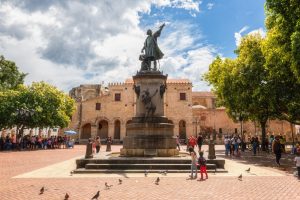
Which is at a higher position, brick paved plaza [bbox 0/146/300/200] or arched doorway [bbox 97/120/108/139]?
arched doorway [bbox 97/120/108/139]

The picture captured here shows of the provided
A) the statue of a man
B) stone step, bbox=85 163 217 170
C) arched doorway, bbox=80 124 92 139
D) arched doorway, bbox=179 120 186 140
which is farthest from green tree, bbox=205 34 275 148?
arched doorway, bbox=80 124 92 139

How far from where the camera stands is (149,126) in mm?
14570

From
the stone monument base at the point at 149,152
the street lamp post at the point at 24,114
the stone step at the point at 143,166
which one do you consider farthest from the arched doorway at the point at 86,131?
the stone step at the point at 143,166

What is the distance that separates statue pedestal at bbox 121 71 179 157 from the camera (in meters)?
14.2

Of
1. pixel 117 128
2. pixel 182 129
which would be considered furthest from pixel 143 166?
pixel 117 128

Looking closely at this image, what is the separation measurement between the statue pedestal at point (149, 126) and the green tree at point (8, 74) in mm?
34674

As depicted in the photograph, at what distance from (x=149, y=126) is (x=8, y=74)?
122 feet

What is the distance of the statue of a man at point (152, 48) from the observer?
1664cm

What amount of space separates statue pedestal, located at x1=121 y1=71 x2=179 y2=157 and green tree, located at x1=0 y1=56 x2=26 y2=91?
34674 millimetres

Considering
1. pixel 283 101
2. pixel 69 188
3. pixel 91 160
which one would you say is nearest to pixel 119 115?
pixel 283 101

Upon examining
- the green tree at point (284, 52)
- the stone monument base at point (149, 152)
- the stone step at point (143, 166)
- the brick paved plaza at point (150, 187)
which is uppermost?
the green tree at point (284, 52)

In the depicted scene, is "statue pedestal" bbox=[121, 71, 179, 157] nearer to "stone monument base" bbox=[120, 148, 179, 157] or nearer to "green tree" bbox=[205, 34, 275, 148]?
"stone monument base" bbox=[120, 148, 179, 157]

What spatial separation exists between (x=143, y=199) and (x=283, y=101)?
17.7 metres

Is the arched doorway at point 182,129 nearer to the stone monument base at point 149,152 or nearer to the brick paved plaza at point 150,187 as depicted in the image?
the stone monument base at point 149,152
